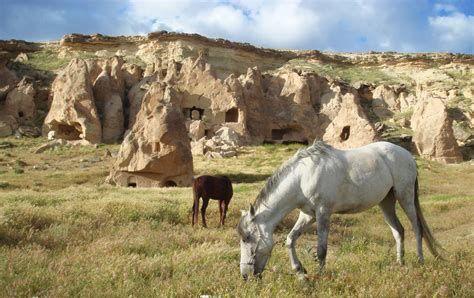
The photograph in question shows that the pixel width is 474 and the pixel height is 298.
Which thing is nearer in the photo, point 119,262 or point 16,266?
point 16,266

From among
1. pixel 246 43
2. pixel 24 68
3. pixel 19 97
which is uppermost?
pixel 246 43

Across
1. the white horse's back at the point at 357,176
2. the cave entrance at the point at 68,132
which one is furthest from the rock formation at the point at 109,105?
the white horse's back at the point at 357,176

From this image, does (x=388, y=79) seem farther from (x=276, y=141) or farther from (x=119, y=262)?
(x=119, y=262)

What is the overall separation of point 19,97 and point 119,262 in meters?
45.4

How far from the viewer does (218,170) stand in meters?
32.8

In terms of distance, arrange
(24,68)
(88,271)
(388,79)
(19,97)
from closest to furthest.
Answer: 1. (88,271)
2. (19,97)
3. (24,68)
4. (388,79)

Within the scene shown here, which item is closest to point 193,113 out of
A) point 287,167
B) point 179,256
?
point 179,256

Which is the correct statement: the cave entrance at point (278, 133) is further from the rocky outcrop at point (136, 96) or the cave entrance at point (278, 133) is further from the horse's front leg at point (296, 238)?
the horse's front leg at point (296, 238)

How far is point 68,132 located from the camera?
47531 mm

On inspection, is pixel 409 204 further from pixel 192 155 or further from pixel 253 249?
pixel 192 155

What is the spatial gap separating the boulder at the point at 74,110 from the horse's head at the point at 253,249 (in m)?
39.8

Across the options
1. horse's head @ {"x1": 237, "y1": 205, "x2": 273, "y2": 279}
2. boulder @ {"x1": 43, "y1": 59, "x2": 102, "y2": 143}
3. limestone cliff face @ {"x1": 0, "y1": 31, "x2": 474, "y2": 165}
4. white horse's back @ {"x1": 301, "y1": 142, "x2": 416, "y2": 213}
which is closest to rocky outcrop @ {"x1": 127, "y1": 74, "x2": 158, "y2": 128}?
limestone cliff face @ {"x1": 0, "y1": 31, "x2": 474, "y2": 165}

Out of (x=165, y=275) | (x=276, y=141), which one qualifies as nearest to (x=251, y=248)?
(x=165, y=275)

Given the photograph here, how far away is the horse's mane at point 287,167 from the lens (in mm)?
6934
